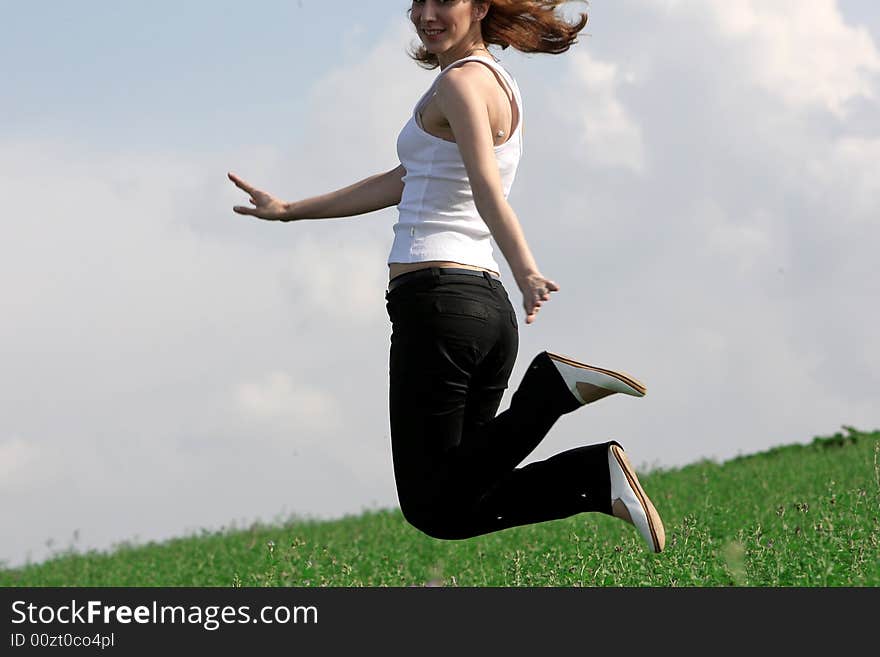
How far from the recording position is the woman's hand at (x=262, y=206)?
6191mm

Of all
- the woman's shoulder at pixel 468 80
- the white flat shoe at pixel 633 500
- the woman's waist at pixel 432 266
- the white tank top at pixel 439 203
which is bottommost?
the white flat shoe at pixel 633 500

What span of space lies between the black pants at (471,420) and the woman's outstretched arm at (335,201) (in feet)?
3.49

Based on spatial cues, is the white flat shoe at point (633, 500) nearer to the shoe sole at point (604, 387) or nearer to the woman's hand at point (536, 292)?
the shoe sole at point (604, 387)

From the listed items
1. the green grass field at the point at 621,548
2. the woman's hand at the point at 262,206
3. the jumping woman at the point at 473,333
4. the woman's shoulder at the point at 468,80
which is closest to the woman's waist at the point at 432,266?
the jumping woman at the point at 473,333

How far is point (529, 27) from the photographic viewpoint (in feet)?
16.8

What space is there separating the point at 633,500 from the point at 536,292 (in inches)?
47.3

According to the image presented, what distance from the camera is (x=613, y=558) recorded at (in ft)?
22.1

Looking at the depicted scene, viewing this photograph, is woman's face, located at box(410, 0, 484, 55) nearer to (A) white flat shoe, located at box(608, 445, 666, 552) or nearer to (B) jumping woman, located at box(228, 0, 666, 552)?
(B) jumping woman, located at box(228, 0, 666, 552)

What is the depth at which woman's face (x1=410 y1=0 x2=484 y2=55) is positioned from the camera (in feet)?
15.9
